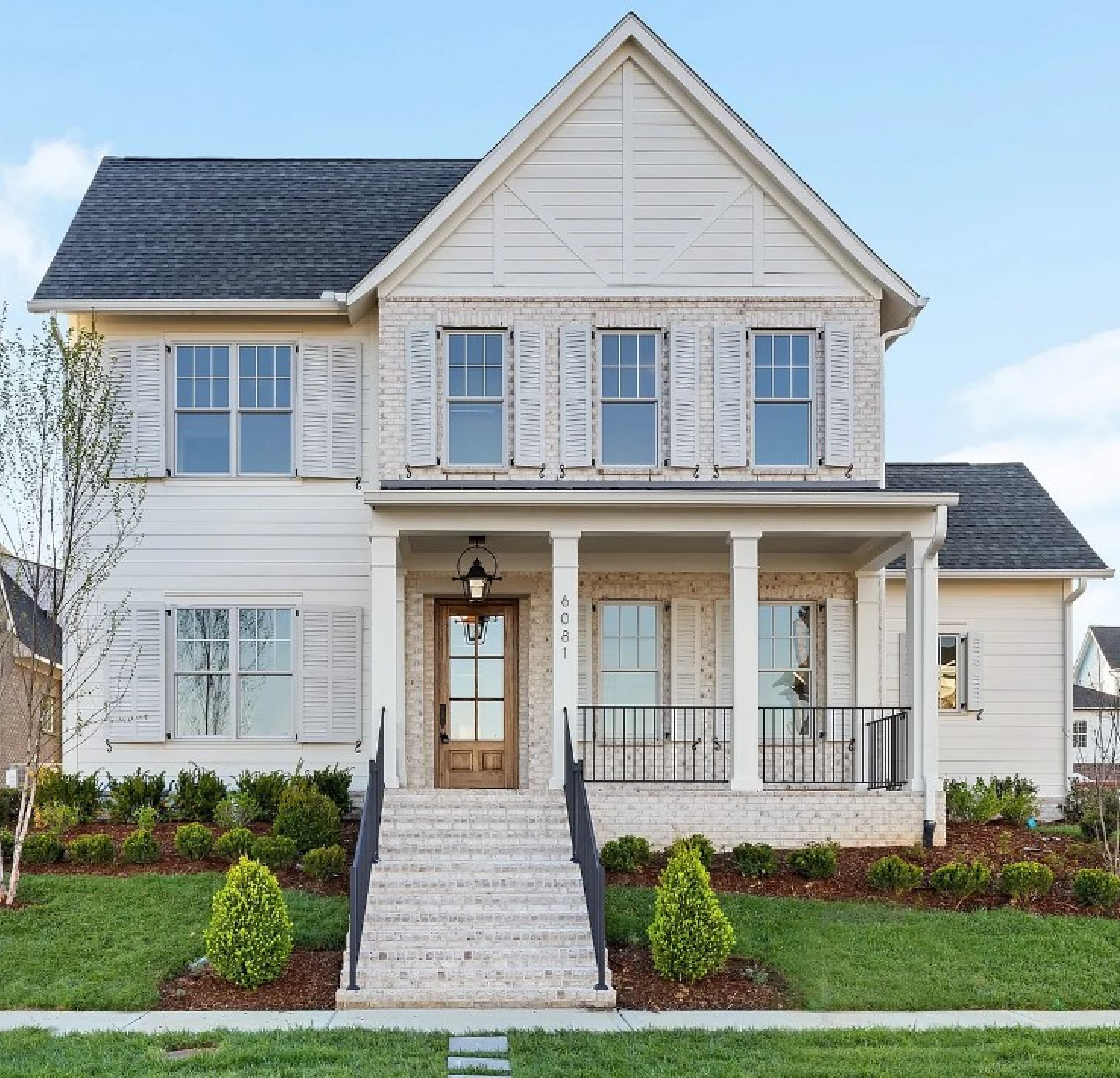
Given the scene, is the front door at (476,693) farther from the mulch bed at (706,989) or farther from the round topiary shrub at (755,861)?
the mulch bed at (706,989)

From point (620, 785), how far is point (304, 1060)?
6417 mm

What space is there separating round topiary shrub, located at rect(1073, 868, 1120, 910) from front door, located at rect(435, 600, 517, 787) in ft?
21.7

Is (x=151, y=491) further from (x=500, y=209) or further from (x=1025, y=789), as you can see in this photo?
(x=1025, y=789)

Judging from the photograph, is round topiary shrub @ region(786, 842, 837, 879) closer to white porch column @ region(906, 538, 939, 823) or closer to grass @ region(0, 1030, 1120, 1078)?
white porch column @ region(906, 538, 939, 823)

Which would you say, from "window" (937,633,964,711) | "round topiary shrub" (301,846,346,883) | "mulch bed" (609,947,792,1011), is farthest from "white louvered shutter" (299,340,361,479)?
"window" (937,633,964,711)

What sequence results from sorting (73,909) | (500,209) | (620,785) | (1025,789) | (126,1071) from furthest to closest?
1. (1025,789)
2. (500,209)
3. (620,785)
4. (73,909)
5. (126,1071)

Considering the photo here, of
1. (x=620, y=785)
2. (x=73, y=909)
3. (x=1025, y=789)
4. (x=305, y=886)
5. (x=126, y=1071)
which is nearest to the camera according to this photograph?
(x=126, y=1071)

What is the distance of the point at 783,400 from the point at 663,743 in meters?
4.39

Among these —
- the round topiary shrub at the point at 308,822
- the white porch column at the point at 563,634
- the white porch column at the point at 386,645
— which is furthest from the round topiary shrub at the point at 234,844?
the white porch column at the point at 563,634

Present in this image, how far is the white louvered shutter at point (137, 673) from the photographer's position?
15.1m

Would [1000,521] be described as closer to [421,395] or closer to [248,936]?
[421,395]

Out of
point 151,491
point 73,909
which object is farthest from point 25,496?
point 73,909

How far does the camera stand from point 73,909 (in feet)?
36.9

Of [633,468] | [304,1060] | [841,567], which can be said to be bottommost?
[304,1060]
